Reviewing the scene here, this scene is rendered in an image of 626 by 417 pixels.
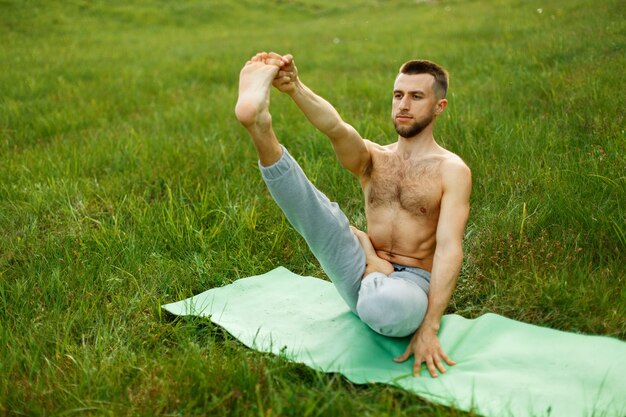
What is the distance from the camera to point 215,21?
18656 mm

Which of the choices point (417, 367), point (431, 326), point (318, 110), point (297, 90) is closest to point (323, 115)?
point (318, 110)

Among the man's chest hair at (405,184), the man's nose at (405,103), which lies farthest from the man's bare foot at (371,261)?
the man's nose at (405,103)

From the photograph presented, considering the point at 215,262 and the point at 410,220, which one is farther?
the point at 215,262

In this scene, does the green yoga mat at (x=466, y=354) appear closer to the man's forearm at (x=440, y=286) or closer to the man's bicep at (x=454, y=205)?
the man's forearm at (x=440, y=286)

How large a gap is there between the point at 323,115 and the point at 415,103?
400mm

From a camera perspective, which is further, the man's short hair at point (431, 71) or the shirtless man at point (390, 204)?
the man's short hair at point (431, 71)

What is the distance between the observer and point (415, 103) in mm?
2789

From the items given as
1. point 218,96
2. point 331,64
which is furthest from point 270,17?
point 218,96

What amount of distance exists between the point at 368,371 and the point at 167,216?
192 centimetres

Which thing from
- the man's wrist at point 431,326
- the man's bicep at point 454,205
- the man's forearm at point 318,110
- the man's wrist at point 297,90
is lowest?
the man's wrist at point 431,326

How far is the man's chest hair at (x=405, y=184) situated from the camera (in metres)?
2.76

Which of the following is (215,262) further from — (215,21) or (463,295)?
(215,21)

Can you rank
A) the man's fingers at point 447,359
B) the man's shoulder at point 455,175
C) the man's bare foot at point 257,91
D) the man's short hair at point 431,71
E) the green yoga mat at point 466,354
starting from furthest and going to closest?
the man's short hair at point 431,71
the man's shoulder at point 455,175
the man's fingers at point 447,359
the man's bare foot at point 257,91
the green yoga mat at point 466,354

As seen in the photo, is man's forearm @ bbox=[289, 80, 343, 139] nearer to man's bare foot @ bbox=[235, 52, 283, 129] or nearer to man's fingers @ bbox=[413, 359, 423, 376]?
man's bare foot @ bbox=[235, 52, 283, 129]
